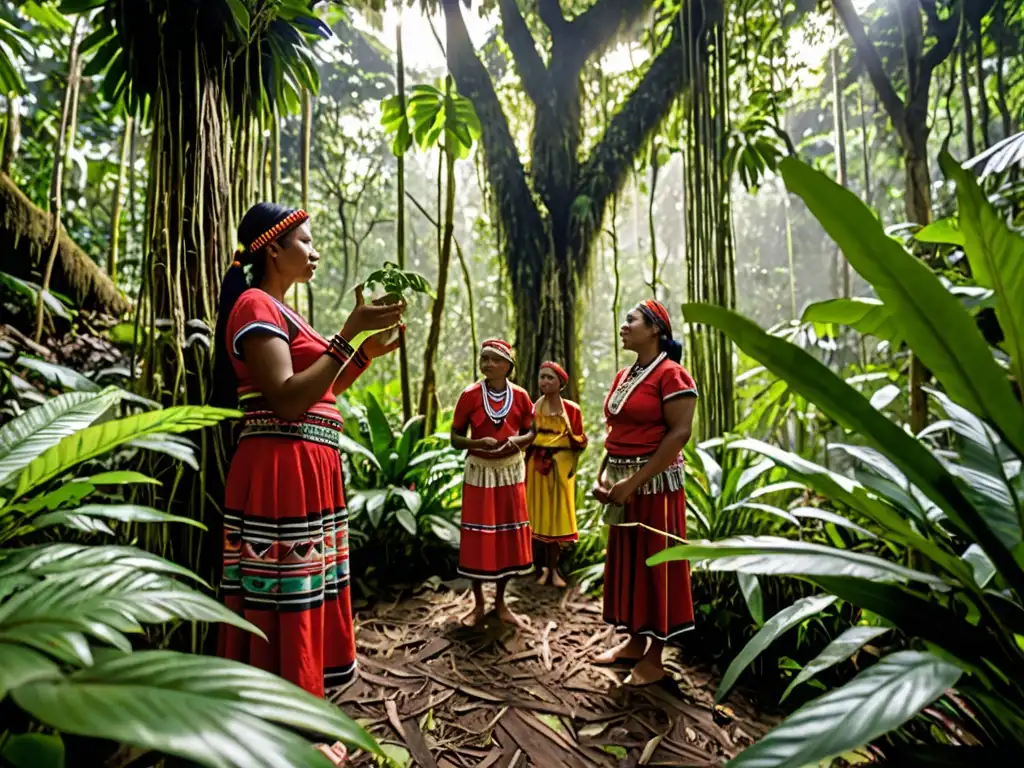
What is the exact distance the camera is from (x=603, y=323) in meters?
16.2

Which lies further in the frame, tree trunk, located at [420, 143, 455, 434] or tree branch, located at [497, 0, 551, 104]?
tree branch, located at [497, 0, 551, 104]

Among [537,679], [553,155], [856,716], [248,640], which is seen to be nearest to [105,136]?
[553,155]

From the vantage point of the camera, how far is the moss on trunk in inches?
119

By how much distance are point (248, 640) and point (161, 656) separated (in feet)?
3.17

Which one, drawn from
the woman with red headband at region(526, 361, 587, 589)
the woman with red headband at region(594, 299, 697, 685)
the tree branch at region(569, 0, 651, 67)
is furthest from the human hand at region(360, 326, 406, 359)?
the tree branch at region(569, 0, 651, 67)

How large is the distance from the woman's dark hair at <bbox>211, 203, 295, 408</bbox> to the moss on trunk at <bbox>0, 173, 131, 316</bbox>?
235 centimetres

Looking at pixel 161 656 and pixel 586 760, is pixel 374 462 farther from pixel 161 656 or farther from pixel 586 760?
pixel 161 656

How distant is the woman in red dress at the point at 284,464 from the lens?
1.37 metres

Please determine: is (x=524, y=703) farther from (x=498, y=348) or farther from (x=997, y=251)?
(x=997, y=251)

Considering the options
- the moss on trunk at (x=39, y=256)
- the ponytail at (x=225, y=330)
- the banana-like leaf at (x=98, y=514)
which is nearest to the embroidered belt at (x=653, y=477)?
the ponytail at (x=225, y=330)

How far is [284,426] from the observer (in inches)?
57.1

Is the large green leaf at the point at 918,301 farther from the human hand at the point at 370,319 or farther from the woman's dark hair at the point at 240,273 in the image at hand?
the woman's dark hair at the point at 240,273

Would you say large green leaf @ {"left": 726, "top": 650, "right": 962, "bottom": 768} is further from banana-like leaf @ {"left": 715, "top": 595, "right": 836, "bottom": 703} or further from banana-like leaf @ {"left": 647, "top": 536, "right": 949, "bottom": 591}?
banana-like leaf @ {"left": 715, "top": 595, "right": 836, "bottom": 703}

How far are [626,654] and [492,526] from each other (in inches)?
30.3
